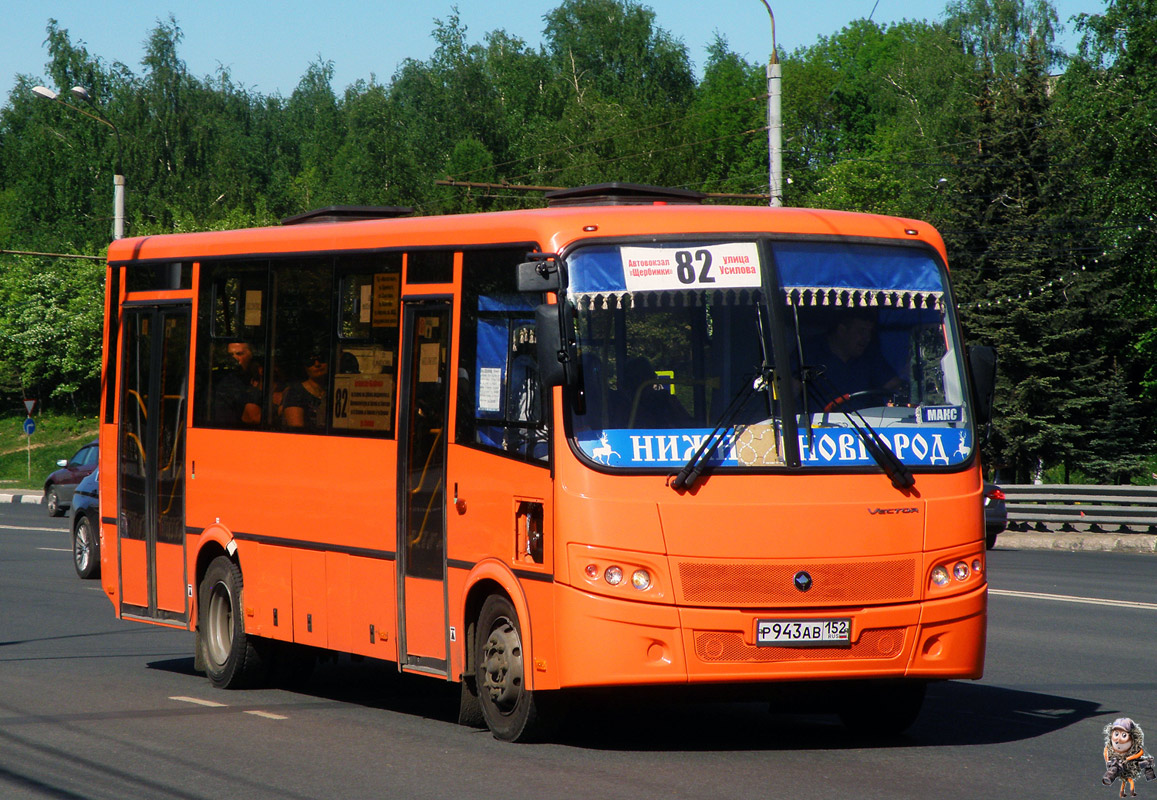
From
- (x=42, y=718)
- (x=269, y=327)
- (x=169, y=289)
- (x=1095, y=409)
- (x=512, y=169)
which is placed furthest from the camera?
(x=512, y=169)

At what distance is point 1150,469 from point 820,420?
37.3m

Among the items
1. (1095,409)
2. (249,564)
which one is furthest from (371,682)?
(1095,409)

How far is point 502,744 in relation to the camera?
8.44 m

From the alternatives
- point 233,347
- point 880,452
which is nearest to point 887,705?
point 880,452

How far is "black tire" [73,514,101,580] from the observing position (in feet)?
66.1

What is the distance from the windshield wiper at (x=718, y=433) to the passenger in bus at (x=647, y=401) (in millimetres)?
148

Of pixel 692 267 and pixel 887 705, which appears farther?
pixel 887 705

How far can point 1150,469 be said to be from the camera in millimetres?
43000

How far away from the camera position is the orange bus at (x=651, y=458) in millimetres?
7871

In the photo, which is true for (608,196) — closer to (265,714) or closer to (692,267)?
(692,267)

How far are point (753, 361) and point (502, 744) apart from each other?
228 centimetres

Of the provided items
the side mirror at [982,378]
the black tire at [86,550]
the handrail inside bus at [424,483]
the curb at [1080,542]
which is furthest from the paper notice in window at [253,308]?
the curb at [1080,542]

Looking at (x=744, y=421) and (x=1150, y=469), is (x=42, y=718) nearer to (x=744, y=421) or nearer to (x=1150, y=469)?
(x=744, y=421)

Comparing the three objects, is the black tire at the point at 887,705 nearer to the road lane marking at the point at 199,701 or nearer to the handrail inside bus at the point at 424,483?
the handrail inside bus at the point at 424,483
